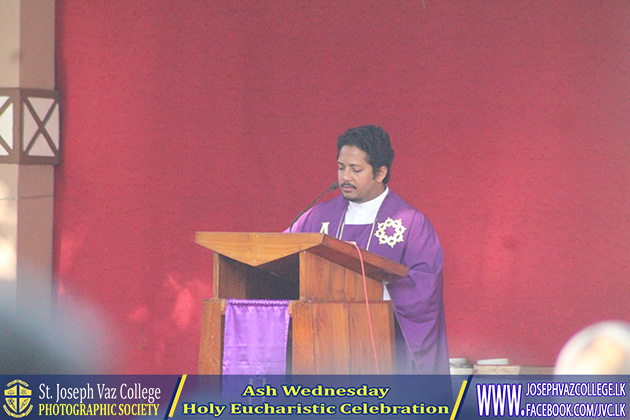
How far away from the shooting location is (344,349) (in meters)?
2.98

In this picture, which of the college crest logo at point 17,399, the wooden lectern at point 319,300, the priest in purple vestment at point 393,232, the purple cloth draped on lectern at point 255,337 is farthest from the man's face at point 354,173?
the college crest logo at point 17,399

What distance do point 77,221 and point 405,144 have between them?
2211 mm

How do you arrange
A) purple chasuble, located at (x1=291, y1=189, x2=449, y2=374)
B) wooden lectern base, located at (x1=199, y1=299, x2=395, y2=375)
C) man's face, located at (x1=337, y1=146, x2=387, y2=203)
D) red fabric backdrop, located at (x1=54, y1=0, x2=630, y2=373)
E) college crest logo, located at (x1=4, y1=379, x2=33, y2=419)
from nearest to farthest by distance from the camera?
wooden lectern base, located at (x1=199, y1=299, x2=395, y2=375) → purple chasuble, located at (x1=291, y1=189, x2=449, y2=374) → man's face, located at (x1=337, y1=146, x2=387, y2=203) → college crest logo, located at (x1=4, y1=379, x2=33, y2=419) → red fabric backdrop, located at (x1=54, y1=0, x2=630, y2=373)

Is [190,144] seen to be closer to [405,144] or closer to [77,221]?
[77,221]

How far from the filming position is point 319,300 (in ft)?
9.71

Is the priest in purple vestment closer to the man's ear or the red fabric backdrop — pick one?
the man's ear

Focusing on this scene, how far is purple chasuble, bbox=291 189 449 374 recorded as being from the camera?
342 cm

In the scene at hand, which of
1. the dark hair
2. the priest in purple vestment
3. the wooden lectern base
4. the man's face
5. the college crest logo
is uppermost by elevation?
the dark hair

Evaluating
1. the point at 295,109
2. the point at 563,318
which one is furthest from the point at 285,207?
the point at 563,318

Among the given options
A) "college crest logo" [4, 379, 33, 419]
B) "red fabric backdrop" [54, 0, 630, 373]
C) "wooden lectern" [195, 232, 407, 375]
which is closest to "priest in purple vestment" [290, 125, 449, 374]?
"wooden lectern" [195, 232, 407, 375]

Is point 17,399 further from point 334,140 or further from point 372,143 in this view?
point 372,143

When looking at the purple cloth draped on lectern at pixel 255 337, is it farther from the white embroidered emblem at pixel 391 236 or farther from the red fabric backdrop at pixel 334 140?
the red fabric backdrop at pixel 334 140

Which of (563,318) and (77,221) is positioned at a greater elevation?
(77,221)

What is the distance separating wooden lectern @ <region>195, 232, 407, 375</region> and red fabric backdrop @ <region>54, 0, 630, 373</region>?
6.80ft
